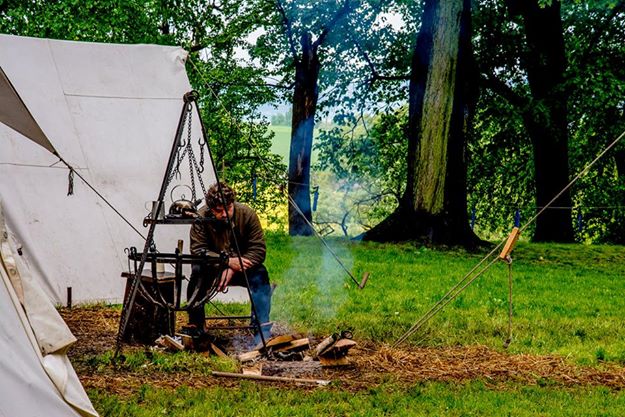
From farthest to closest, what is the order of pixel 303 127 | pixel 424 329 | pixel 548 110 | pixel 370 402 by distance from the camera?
pixel 303 127, pixel 548 110, pixel 424 329, pixel 370 402

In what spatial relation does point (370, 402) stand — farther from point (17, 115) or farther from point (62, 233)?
point (62, 233)

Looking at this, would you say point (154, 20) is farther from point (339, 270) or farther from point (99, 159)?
point (99, 159)

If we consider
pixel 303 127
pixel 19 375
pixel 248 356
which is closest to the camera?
pixel 19 375

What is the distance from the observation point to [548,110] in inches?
593

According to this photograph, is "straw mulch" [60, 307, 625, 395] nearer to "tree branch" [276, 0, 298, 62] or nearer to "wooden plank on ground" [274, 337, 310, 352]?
"wooden plank on ground" [274, 337, 310, 352]

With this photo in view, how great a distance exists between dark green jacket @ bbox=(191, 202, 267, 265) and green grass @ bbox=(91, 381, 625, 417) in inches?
59.2

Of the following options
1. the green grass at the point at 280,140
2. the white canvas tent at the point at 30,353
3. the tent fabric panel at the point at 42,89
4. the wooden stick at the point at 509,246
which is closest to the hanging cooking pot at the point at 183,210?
the white canvas tent at the point at 30,353

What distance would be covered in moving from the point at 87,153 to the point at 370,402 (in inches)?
164

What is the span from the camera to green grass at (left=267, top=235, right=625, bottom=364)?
7.18m

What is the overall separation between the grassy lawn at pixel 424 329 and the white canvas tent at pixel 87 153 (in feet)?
4.34

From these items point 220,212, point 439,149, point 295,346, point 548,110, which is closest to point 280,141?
point 548,110

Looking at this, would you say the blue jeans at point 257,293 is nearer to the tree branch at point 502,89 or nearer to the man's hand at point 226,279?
the man's hand at point 226,279

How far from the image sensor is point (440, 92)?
13.7 meters

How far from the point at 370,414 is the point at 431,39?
961cm
